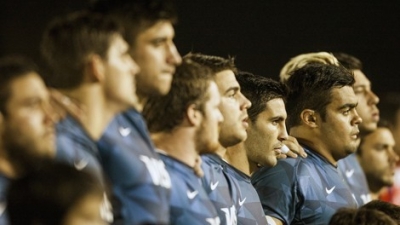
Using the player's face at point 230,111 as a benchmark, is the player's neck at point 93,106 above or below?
above

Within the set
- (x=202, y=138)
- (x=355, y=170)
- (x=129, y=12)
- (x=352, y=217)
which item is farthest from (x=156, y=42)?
(x=355, y=170)

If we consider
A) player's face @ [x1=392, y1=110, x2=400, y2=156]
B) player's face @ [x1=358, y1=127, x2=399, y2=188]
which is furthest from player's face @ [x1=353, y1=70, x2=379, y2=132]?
player's face @ [x1=392, y1=110, x2=400, y2=156]

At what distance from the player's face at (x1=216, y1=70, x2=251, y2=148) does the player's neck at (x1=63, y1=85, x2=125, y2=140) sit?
0.99 m

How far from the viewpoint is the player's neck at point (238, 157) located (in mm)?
4555

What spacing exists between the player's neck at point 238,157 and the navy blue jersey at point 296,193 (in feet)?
0.57

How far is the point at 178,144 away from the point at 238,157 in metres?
0.89

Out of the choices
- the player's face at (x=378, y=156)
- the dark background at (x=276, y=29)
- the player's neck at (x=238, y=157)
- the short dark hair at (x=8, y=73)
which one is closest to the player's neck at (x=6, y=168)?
the short dark hair at (x=8, y=73)

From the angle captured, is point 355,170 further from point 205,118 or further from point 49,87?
point 49,87

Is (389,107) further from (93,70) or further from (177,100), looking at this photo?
(93,70)

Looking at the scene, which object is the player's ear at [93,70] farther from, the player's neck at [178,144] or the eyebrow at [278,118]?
the eyebrow at [278,118]

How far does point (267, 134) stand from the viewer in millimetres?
4656

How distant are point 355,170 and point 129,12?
2.73 metres

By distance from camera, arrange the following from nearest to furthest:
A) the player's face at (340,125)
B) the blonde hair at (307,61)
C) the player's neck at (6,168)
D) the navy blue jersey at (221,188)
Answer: the player's neck at (6,168), the navy blue jersey at (221,188), the player's face at (340,125), the blonde hair at (307,61)

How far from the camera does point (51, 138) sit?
10.2 ft
